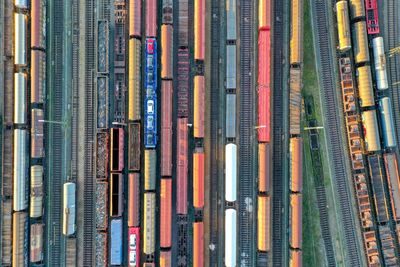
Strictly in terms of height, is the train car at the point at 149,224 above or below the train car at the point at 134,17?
below

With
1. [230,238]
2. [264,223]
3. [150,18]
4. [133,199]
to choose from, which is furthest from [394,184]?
[150,18]

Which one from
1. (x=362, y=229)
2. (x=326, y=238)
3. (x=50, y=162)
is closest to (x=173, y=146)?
(x=50, y=162)

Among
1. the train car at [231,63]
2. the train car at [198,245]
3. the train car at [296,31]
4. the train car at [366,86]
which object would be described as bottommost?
the train car at [198,245]

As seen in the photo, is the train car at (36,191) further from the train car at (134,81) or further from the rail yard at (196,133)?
the train car at (134,81)

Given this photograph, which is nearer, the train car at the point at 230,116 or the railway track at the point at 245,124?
the train car at the point at 230,116

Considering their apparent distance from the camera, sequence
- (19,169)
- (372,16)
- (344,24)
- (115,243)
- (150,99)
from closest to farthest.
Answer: (19,169), (115,243), (150,99), (344,24), (372,16)

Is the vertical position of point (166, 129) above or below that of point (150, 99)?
below

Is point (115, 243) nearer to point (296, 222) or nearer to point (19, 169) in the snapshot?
point (19, 169)

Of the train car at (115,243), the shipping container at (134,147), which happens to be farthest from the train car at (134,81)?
the train car at (115,243)
